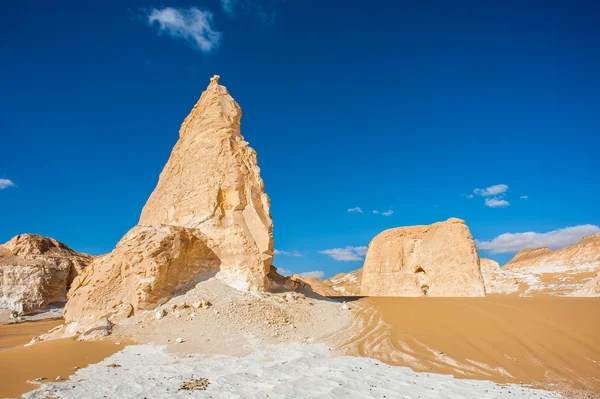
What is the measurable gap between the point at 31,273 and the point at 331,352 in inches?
825

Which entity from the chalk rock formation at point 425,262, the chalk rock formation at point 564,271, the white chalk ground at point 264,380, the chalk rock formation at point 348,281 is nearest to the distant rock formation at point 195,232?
the white chalk ground at point 264,380

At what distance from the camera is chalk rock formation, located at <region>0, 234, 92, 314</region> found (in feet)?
64.5

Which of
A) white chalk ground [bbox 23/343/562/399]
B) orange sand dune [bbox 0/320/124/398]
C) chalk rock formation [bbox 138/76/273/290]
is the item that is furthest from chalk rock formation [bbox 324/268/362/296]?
A: orange sand dune [bbox 0/320/124/398]

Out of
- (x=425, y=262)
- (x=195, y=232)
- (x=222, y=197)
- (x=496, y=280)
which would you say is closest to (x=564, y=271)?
(x=496, y=280)

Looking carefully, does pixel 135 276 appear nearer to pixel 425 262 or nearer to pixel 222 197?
pixel 222 197

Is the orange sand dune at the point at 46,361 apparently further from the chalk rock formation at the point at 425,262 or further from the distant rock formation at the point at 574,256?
the distant rock formation at the point at 574,256

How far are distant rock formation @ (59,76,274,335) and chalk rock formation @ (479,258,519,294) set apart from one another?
25925mm

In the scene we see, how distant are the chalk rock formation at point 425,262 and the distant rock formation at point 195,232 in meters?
14.1

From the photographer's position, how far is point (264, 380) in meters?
5.50

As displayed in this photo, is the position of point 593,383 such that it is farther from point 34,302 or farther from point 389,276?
point 34,302

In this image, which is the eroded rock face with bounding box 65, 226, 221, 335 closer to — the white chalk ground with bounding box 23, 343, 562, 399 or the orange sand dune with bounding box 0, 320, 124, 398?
the orange sand dune with bounding box 0, 320, 124, 398

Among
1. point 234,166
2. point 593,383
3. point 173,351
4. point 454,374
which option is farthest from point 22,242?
point 593,383

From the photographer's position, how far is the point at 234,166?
12.7m

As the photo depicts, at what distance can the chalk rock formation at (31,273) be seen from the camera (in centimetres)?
1966
